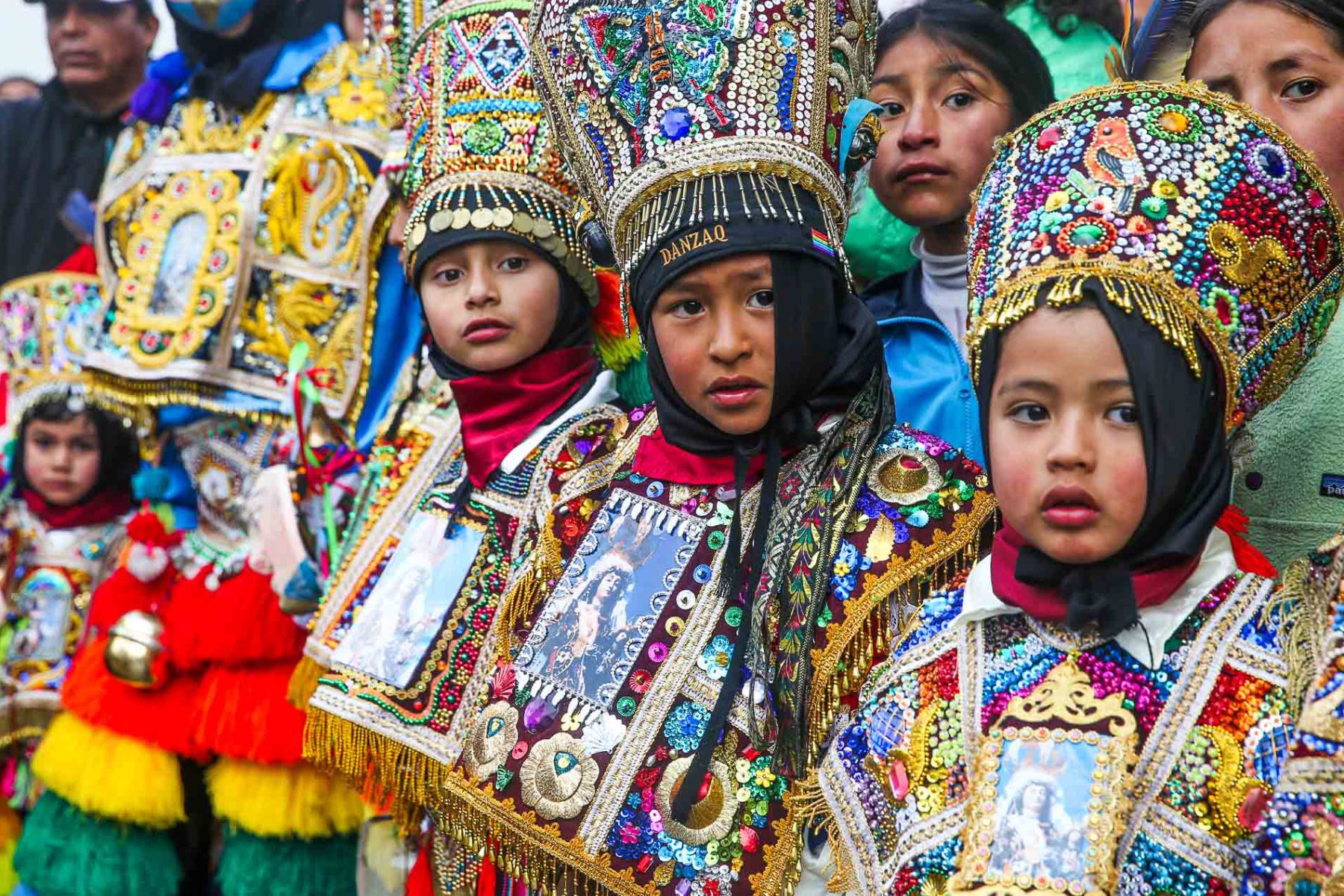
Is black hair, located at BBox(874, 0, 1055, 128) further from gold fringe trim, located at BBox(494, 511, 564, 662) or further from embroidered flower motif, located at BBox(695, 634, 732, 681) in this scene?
embroidered flower motif, located at BBox(695, 634, 732, 681)

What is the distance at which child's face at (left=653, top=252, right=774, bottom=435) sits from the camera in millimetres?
2965

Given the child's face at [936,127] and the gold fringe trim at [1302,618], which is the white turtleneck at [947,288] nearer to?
the child's face at [936,127]

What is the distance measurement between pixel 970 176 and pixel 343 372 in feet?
7.78

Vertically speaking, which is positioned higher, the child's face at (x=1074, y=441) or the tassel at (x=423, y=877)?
the child's face at (x=1074, y=441)

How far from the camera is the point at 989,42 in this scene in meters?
3.67

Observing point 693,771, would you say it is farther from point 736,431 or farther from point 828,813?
point 736,431

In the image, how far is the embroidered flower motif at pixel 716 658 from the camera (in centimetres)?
299

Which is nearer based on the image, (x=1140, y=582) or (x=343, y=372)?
(x=1140, y=582)

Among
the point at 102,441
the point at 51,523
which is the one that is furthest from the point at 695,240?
the point at 51,523

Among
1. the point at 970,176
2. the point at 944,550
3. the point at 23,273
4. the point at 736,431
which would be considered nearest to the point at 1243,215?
the point at 944,550

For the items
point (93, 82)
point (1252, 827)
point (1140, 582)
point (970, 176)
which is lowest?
point (1252, 827)

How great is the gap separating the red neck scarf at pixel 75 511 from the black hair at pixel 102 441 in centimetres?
3

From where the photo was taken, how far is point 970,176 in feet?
11.9

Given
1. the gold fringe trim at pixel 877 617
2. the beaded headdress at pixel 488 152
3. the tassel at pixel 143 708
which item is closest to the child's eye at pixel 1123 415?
the gold fringe trim at pixel 877 617
